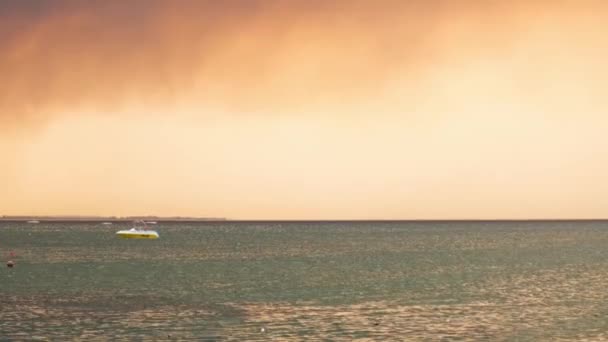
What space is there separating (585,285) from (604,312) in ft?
88.8

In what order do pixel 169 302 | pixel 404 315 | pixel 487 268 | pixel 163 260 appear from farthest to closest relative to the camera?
1. pixel 163 260
2. pixel 487 268
3. pixel 169 302
4. pixel 404 315

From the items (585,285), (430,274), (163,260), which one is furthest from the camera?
(163,260)

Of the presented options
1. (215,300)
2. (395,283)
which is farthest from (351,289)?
(215,300)

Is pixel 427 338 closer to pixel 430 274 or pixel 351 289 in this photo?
pixel 351 289

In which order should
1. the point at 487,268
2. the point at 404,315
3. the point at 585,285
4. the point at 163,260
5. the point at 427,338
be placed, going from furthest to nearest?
the point at 163,260 < the point at 487,268 < the point at 585,285 < the point at 404,315 < the point at 427,338

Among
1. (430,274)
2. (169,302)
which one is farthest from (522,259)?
(169,302)

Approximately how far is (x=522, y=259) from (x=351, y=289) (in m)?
71.7

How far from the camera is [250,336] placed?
179 feet

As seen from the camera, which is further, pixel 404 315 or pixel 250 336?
pixel 404 315

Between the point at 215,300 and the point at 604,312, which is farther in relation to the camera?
the point at 215,300

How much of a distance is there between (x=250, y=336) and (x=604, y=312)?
3247 centimetres

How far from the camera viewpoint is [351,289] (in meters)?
88.1

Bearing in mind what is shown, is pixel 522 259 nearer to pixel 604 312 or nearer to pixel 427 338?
pixel 604 312

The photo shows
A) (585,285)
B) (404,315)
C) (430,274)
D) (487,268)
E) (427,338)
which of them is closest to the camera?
(427,338)
